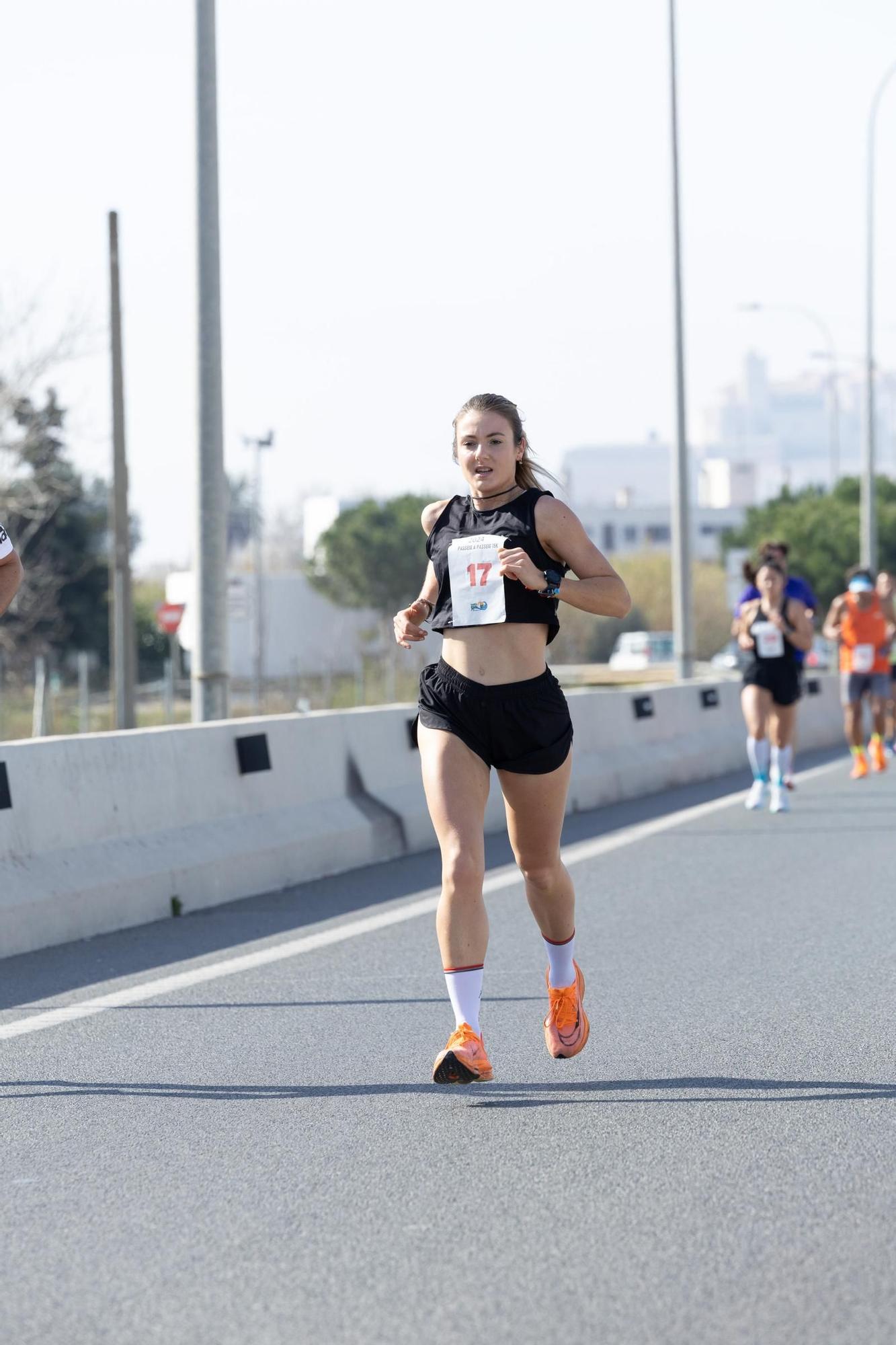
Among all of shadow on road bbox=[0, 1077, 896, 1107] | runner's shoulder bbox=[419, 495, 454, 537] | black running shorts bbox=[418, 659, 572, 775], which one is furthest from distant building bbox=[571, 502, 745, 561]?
shadow on road bbox=[0, 1077, 896, 1107]

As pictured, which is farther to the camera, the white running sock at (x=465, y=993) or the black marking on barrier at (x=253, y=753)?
the black marking on barrier at (x=253, y=753)

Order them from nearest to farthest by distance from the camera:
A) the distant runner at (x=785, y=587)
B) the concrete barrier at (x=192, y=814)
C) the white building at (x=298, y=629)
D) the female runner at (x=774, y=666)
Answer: the concrete barrier at (x=192, y=814) → the distant runner at (x=785, y=587) → the female runner at (x=774, y=666) → the white building at (x=298, y=629)

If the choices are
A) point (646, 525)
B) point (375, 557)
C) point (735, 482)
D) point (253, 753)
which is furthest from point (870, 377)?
point (735, 482)

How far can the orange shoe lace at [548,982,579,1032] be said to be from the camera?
5.94 meters

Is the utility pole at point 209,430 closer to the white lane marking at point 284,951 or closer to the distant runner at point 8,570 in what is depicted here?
the white lane marking at point 284,951

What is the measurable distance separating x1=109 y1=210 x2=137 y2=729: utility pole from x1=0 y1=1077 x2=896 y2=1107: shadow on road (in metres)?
25.8

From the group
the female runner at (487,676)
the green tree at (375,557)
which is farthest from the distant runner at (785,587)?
the green tree at (375,557)

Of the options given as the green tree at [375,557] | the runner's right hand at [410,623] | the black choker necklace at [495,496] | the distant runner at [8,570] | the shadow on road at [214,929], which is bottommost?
the shadow on road at [214,929]

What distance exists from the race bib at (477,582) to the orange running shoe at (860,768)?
13.0m

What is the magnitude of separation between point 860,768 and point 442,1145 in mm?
13791

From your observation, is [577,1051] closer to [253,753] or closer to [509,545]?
[509,545]

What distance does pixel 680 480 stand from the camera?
24609 millimetres

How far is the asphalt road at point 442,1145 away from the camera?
3807 mm

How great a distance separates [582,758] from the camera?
16.1 metres
